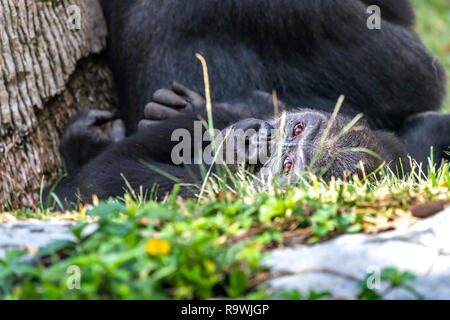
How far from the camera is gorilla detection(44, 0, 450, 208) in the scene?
3367mm

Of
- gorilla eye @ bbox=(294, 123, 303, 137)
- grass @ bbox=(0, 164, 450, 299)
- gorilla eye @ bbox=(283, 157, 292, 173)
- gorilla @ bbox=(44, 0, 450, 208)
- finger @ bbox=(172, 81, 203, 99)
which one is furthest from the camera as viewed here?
finger @ bbox=(172, 81, 203, 99)

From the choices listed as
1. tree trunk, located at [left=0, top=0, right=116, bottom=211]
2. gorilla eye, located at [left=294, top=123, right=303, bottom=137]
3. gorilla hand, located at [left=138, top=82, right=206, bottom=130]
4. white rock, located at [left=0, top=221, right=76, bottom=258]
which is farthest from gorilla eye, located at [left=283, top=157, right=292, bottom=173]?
tree trunk, located at [left=0, top=0, right=116, bottom=211]

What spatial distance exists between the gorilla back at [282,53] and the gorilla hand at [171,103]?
0.39ft

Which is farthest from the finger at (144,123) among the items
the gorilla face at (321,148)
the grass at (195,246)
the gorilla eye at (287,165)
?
the grass at (195,246)

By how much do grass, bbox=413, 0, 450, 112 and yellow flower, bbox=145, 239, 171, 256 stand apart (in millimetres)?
6027

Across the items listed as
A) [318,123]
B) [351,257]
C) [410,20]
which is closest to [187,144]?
[318,123]

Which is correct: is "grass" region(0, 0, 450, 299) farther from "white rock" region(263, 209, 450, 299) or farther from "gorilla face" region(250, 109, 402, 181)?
"gorilla face" region(250, 109, 402, 181)

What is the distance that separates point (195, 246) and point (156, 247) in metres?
0.10

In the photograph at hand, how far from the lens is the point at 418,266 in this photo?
167 centimetres

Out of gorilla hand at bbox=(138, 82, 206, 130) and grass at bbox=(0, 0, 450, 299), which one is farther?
gorilla hand at bbox=(138, 82, 206, 130)

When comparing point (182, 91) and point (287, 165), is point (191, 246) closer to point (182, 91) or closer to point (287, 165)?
point (287, 165)

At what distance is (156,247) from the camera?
1.49 meters

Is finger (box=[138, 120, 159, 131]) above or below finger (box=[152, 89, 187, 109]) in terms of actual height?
below
